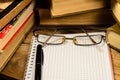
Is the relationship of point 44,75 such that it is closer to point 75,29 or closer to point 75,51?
point 75,51

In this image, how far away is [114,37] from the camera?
0.67m

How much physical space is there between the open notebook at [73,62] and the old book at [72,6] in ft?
0.34

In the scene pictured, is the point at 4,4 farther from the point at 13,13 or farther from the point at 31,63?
the point at 31,63

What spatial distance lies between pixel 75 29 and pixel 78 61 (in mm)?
174

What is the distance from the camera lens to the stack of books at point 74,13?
0.71 m

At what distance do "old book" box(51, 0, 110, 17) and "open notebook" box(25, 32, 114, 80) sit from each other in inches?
4.1

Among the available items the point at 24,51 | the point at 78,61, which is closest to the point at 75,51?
the point at 78,61

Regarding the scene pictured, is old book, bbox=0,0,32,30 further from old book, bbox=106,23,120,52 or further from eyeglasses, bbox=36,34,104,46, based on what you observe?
old book, bbox=106,23,120,52

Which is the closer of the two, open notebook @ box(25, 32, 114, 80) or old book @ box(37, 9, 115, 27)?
open notebook @ box(25, 32, 114, 80)

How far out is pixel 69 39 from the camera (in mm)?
729

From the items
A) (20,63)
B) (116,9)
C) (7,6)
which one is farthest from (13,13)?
(116,9)

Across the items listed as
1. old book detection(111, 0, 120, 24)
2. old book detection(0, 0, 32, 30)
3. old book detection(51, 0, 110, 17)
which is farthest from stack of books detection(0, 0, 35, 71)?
old book detection(111, 0, 120, 24)

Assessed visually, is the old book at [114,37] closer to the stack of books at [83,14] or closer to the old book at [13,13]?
the stack of books at [83,14]

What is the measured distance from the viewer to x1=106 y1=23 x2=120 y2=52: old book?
655 millimetres
